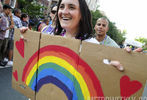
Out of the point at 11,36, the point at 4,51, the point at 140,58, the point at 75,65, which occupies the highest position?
the point at 140,58

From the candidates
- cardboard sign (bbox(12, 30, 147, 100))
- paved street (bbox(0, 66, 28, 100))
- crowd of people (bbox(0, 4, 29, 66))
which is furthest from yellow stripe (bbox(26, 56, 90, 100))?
crowd of people (bbox(0, 4, 29, 66))

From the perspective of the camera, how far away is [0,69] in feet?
12.4

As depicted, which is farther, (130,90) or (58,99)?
(58,99)

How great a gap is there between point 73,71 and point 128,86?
13.3 inches

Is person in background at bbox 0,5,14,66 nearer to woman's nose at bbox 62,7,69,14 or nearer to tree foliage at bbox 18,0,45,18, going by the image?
woman's nose at bbox 62,7,69,14

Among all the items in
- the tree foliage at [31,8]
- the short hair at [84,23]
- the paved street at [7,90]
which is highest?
the tree foliage at [31,8]

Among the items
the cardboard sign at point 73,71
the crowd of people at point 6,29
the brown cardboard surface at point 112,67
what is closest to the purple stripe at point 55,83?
the cardboard sign at point 73,71

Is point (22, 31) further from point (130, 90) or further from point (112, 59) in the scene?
point (130, 90)

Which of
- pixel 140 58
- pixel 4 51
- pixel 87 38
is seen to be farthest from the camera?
pixel 4 51

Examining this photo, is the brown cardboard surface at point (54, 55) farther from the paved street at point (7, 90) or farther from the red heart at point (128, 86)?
the paved street at point (7, 90)

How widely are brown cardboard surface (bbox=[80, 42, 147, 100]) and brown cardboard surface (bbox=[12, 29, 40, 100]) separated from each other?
41cm

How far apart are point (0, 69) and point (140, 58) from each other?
12.0 feet

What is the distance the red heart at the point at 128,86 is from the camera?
0.83m

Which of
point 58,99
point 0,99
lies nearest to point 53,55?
point 58,99
